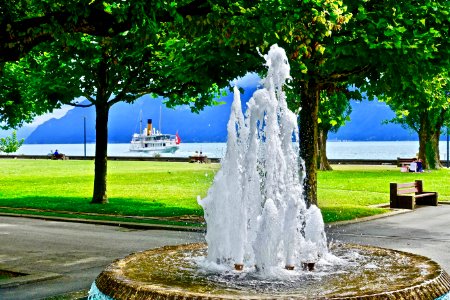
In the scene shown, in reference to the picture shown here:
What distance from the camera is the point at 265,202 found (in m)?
7.88

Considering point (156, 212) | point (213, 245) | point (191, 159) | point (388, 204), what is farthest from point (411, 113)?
point (213, 245)

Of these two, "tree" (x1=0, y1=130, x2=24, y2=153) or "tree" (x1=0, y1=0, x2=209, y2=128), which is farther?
"tree" (x1=0, y1=130, x2=24, y2=153)

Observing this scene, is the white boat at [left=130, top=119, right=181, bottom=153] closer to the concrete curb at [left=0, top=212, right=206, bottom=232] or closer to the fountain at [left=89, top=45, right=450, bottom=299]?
the concrete curb at [left=0, top=212, right=206, bottom=232]

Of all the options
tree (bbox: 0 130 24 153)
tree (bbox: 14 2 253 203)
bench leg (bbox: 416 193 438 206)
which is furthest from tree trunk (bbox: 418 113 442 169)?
tree (bbox: 0 130 24 153)

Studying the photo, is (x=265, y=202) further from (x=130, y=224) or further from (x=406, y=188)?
(x=406, y=188)

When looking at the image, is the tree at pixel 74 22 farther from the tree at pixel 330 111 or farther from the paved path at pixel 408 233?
the tree at pixel 330 111

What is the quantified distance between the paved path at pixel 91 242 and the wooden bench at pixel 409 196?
2.10 meters

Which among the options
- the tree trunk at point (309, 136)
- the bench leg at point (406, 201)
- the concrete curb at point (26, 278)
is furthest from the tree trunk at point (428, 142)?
the concrete curb at point (26, 278)

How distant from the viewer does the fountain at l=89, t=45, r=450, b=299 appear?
20.8 feet

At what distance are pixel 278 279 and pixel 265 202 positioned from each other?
1107mm

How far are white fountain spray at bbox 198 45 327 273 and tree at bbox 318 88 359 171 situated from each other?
11671 mm

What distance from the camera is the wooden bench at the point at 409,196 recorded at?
2320 centimetres

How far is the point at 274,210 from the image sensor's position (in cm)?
765

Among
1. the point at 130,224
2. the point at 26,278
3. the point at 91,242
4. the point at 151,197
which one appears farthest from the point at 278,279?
the point at 151,197
